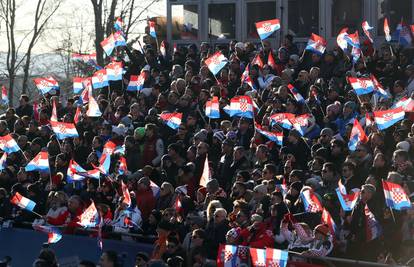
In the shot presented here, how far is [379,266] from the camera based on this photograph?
12758 mm

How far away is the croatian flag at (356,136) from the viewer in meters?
16.8

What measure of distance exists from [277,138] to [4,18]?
94.5 ft

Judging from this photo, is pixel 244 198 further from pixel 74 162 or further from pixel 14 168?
pixel 14 168

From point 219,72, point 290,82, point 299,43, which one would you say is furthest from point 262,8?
point 290,82

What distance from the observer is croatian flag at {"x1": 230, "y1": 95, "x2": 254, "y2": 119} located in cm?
1947

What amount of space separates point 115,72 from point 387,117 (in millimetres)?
8652

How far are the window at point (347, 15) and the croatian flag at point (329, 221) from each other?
1344 centimetres

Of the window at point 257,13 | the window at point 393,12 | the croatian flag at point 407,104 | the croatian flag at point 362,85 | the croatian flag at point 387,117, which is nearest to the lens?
the croatian flag at point 387,117

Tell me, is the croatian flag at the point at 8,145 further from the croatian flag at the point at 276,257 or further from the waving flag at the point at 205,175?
the croatian flag at the point at 276,257

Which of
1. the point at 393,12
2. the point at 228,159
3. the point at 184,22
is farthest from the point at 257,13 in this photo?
the point at 228,159

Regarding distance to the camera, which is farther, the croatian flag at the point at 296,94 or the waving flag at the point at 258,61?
the waving flag at the point at 258,61

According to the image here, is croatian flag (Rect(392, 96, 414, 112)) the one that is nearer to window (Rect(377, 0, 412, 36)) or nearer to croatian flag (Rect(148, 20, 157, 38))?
window (Rect(377, 0, 412, 36))

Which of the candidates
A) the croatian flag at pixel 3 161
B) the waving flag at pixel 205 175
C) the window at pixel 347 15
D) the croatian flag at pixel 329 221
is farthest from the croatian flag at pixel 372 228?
the window at pixel 347 15

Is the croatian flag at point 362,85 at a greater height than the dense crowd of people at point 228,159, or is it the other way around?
the croatian flag at point 362,85
